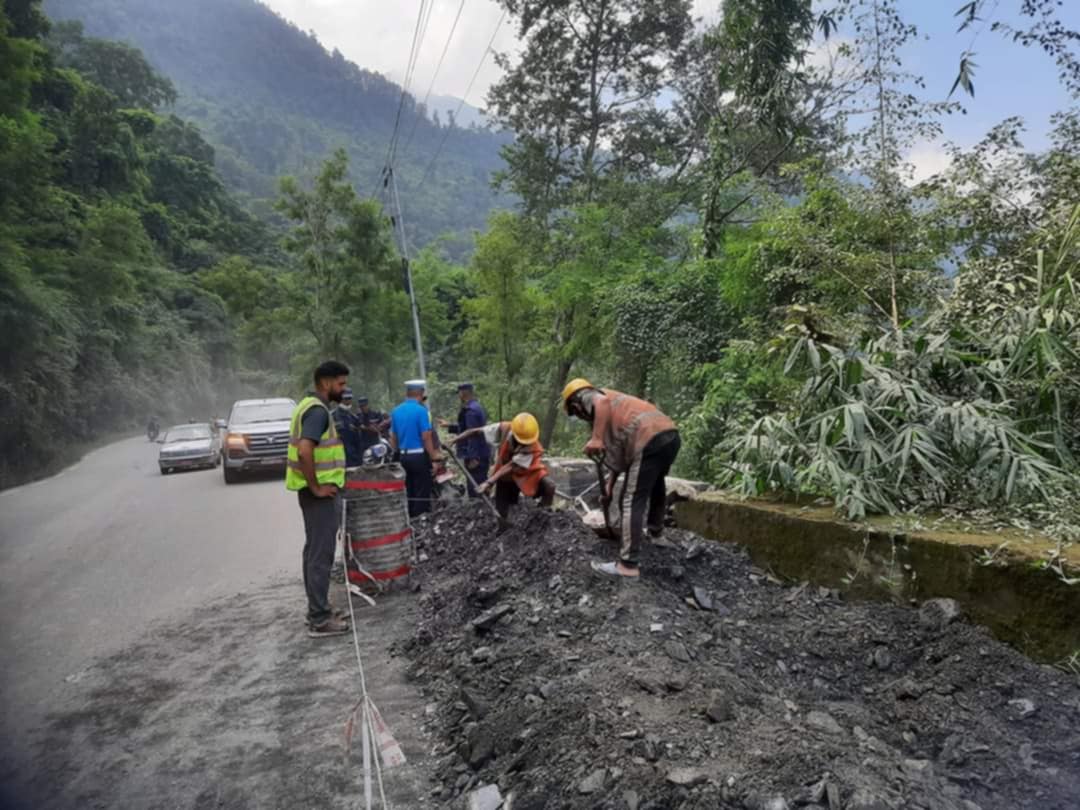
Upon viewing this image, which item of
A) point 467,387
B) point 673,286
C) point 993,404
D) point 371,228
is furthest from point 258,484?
point 371,228

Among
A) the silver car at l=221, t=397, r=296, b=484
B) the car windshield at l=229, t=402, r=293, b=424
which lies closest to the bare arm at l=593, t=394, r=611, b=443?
the silver car at l=221, t=397, r=296, b=484

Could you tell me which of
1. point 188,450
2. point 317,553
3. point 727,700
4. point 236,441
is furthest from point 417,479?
point 188,450

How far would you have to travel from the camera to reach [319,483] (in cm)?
492

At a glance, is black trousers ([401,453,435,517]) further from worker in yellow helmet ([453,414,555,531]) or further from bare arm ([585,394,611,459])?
bare arm ([585,394,611,459])

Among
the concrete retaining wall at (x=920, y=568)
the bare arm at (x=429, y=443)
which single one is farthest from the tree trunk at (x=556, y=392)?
the concrete retaining wall at (x=920, y=568)

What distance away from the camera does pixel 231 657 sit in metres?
4.67

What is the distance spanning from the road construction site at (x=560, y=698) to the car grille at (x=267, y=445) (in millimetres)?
7767

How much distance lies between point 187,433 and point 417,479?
1247cm

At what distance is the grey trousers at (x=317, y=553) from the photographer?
5023 millimetres

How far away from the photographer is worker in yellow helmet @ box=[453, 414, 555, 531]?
6.17m

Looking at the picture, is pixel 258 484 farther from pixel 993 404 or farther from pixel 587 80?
pixel 587 80

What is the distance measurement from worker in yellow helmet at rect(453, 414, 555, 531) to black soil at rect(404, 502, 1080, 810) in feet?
4.89

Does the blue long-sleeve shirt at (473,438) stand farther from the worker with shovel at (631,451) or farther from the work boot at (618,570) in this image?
the work boot at (618,570)

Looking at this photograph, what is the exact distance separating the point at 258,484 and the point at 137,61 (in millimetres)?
52024
